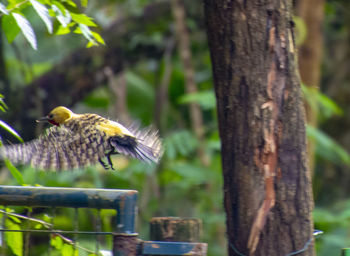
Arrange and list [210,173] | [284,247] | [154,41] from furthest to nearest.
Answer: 1. [154,41]
2. [210,173]
3. [284,247]

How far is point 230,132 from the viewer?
214cm

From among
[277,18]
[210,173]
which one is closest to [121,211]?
[277,18]

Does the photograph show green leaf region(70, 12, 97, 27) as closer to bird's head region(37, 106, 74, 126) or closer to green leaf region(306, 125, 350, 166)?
bird's head region(37, 106, 74, 126)

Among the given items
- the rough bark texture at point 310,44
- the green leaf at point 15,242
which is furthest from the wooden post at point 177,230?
the rough bark texture at point 310,44

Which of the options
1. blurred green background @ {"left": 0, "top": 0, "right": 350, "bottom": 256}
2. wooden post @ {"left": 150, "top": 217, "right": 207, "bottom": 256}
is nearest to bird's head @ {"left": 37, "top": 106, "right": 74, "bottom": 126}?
wooden post @ {"left": 150, "top": 217, "right": 207, "bottom": 256}

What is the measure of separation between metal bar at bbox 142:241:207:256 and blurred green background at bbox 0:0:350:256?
215 centimetres

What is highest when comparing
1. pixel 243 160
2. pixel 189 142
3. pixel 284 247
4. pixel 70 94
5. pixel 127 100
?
pixel 127 100

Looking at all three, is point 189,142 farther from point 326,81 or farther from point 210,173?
point 326,81

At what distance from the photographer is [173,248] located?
169cm

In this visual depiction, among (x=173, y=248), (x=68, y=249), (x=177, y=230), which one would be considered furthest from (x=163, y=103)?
(x=173, y=248)

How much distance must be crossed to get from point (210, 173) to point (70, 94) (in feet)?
4.59

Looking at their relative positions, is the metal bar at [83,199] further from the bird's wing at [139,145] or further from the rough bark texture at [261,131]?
the rough bark texture at [261,131]

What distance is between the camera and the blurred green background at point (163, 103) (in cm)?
487

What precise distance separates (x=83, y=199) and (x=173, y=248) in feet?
0.99
